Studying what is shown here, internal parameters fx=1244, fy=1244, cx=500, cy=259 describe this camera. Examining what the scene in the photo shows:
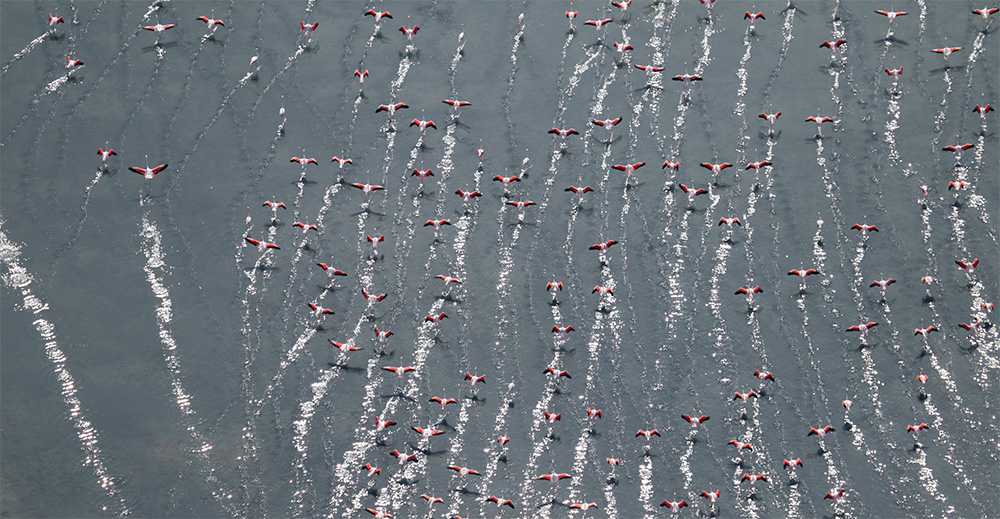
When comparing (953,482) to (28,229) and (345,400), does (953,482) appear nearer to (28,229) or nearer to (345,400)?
(345,400)

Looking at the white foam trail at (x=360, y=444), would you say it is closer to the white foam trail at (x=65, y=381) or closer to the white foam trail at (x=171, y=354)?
the white foam trail at (x=171, y=354)

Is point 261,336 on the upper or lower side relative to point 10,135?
lower

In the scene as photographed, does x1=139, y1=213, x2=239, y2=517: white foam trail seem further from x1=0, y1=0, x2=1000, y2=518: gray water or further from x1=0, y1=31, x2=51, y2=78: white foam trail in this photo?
x1=0, y1=31, x2=51, y2=78: white foam trail

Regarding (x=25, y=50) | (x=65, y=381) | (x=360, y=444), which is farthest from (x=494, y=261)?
(x=25, y=50)

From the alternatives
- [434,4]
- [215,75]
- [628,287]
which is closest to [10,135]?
[215,75]

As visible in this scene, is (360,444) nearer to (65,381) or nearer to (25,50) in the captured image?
(65,381)

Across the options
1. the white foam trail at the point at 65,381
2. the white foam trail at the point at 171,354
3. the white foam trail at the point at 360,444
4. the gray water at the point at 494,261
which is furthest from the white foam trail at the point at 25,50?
the white foam trail at the point at 360,444
